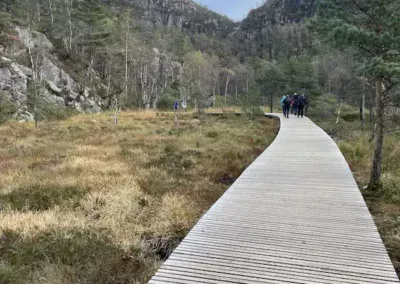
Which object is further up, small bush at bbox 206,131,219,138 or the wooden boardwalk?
the wooden boardwalk

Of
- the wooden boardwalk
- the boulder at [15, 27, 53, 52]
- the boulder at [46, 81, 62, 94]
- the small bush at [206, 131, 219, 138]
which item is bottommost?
the small bush at [206, 131, 219, 138]

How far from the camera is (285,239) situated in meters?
4.41

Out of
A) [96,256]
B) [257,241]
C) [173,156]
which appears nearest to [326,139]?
[173,156]

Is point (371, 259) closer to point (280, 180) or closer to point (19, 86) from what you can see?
point (280, 180)

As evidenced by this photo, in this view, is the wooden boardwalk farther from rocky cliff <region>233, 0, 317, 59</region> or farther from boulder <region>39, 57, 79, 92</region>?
rocky cliff <region>233, 0, 317, 59</region>

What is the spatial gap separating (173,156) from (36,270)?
724cm

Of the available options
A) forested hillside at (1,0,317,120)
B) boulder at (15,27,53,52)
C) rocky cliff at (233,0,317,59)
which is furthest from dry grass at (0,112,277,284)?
rocky cliff at (233,0,317,59)

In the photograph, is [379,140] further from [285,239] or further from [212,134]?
Answer: [212,134]

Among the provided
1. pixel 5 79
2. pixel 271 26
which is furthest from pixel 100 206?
pixel 271 26

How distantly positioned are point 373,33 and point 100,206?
20.7 ft

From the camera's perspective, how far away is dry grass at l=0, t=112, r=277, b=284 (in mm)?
4363

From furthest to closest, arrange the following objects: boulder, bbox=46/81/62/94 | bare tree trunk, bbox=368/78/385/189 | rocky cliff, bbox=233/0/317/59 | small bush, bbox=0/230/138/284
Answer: rocky cliff, bbox=233/0/317/59
boulder, bbox=46/81/62/94
bare tree trunk, bbox=368/78/385/189
small bush, bbox=0/230/138/284

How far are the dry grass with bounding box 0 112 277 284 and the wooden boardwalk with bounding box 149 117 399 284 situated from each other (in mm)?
671

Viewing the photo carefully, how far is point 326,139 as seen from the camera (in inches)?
535
